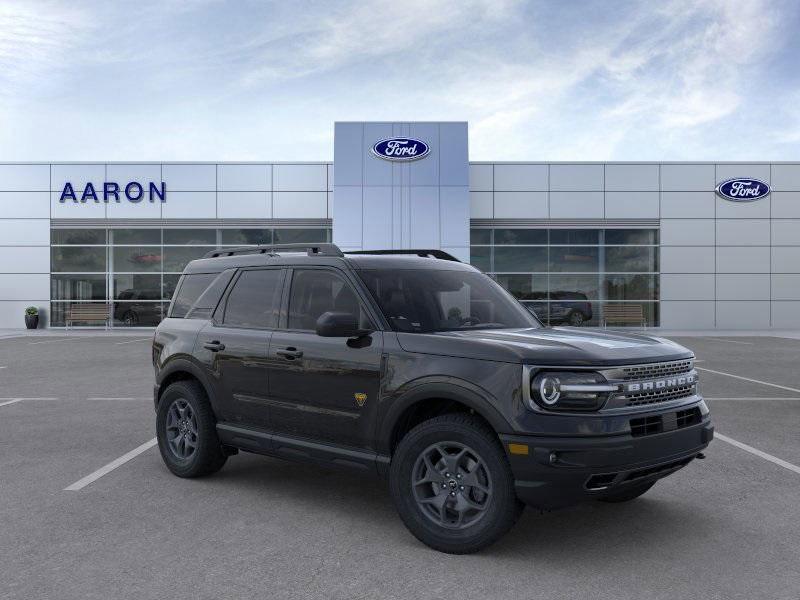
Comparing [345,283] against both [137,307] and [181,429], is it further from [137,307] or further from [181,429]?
[137,307]

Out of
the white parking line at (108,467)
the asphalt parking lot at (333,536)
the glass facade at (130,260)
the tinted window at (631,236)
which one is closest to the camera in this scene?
the asphalt parking lot at (333,536)

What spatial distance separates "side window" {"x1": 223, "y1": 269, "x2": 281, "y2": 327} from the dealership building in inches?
915

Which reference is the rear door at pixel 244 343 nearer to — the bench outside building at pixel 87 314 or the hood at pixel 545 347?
the hood at pixel 545 347

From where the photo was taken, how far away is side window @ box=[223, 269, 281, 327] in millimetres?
5469

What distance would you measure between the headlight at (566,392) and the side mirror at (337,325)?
1.24 meters

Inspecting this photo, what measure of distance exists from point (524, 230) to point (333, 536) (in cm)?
2539

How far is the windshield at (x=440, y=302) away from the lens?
4.80 metres

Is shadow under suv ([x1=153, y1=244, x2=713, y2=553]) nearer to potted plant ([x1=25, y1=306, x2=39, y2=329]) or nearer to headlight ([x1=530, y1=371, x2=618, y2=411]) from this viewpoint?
headlight ([x1=530, y1=371, x2=618, y2=411])

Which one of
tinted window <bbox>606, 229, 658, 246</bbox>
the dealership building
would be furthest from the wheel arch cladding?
tinted window <bbox>606, 229, 658, 246</bbox>

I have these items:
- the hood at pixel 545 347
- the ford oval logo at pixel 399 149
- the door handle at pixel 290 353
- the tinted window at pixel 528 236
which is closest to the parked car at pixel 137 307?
the ford oval logo at pixel 399 149

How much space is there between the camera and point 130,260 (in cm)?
2945

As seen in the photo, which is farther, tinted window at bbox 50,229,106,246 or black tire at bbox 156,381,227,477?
tinted window at bbox 50,229,106,246

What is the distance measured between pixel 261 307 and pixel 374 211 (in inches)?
859

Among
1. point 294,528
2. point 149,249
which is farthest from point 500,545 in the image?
point 149,249
